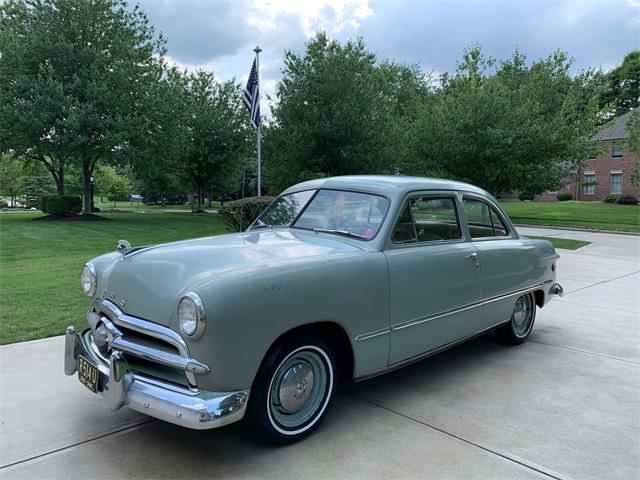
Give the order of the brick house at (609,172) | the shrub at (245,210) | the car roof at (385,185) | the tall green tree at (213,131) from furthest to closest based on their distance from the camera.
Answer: the brick house at (609,172), the tall green tree at (213,131), the shrub at (245,210), the car roof at (385,185)

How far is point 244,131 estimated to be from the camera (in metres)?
29.1

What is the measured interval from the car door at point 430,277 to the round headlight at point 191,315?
1.44 meters

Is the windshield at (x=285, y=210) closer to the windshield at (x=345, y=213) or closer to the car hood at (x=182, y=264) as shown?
the windshield at (x=345, y=213)

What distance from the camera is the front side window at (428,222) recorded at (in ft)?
12.4

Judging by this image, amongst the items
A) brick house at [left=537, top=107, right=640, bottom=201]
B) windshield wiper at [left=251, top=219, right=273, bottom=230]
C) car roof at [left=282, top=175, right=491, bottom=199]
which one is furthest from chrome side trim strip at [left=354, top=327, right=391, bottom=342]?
brick house at [left=537, top=107, right=640, bottom=201]

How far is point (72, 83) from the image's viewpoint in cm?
2117

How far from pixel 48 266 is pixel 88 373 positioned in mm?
7353

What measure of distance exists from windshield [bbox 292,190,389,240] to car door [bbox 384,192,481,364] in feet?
0.59

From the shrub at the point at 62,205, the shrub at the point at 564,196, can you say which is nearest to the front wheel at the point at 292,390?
the shrub at the point at 62,205

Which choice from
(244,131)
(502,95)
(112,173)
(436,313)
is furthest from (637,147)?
(112,173)

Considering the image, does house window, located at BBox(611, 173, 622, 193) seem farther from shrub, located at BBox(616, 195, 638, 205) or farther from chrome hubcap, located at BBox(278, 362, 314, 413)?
chrome hubcap, located at BBox(278, 362, 314, 413)

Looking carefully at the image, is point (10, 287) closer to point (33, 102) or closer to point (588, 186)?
point (33, 102)

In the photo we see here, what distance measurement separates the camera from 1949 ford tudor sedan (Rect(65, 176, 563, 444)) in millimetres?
2641

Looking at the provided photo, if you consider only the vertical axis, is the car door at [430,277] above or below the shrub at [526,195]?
below
